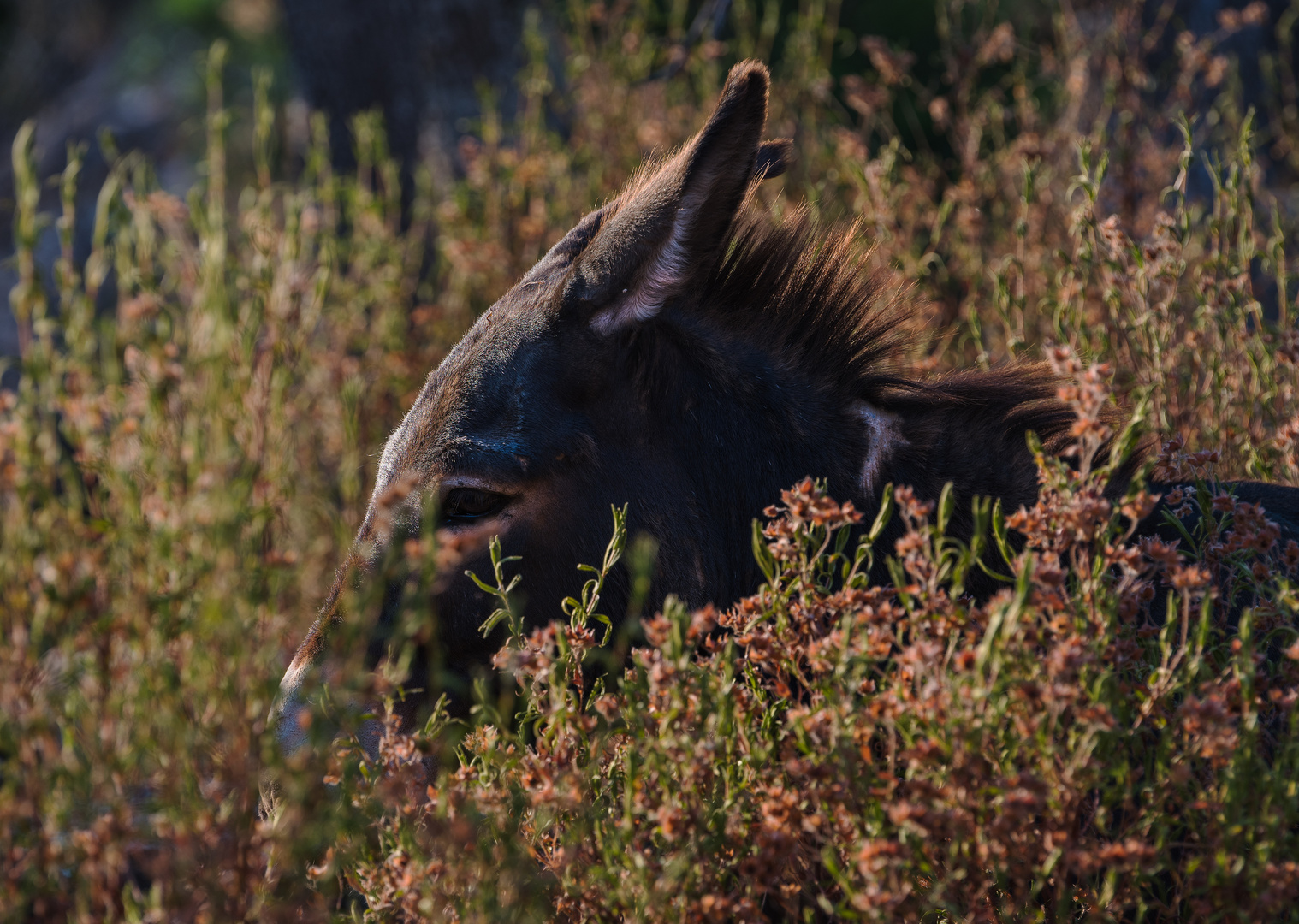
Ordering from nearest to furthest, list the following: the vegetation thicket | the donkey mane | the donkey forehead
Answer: the vegetation thicket < the donkey forehead < the donkey mane

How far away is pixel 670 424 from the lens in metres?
3.03

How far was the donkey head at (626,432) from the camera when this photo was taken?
2959mm

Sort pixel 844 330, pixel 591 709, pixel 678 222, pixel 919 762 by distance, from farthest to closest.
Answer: pixel 844 330
pixel 678 222
pixel 591 709
pixel 919 762

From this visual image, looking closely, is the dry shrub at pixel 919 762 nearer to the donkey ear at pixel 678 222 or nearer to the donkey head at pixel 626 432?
the donkey head at pixel 626 432

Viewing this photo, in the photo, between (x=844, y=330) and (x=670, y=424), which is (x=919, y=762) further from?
(x=844, y=330)

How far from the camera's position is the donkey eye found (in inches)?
117

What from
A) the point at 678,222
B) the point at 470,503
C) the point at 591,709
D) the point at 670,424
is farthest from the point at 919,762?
the point at 678,222

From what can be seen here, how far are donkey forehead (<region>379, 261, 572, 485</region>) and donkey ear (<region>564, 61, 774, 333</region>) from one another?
0.16 metres

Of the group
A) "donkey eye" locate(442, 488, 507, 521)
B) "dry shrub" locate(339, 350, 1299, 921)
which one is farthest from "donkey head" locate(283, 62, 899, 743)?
"dry shrub" locate(339, 350, 1299, 921)

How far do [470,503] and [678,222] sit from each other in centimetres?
91

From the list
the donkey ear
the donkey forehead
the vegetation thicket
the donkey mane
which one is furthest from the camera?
the donkey mane

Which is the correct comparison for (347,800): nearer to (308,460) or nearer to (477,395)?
(477,395)

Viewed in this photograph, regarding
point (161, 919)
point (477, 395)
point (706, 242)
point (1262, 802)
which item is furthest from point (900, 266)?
point (161, 919)

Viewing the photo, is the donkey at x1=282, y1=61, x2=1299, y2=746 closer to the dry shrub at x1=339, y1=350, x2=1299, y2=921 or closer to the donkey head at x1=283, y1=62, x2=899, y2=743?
the donkey head at x1=283, y1=62, x2=899, y2=743
